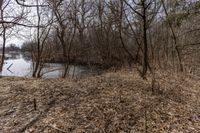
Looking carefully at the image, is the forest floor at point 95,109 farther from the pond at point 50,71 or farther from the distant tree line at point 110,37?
the pond at point 50,71

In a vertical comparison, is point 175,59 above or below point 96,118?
above

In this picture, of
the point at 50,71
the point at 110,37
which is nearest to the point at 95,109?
the point at 50,71

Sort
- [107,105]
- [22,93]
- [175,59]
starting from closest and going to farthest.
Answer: [107,105]
[22,93]
[175,59]

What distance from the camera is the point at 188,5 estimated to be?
264 inches

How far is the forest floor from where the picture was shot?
4.80 metres

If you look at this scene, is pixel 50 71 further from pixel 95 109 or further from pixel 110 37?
pixel 95 109

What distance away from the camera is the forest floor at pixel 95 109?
480 cm

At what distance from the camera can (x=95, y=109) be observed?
541 centimetres

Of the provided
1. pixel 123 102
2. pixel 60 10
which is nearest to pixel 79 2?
pixel 60 10

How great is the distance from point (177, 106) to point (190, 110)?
12.3 inches

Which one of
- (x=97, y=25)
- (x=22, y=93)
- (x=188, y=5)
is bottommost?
(x=22, y=93)

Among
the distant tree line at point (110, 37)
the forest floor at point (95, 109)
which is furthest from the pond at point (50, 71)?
the forest floor at point (95, 109)

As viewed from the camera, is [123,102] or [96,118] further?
[123,102]

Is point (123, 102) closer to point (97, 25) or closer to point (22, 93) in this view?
point (22, 93)
